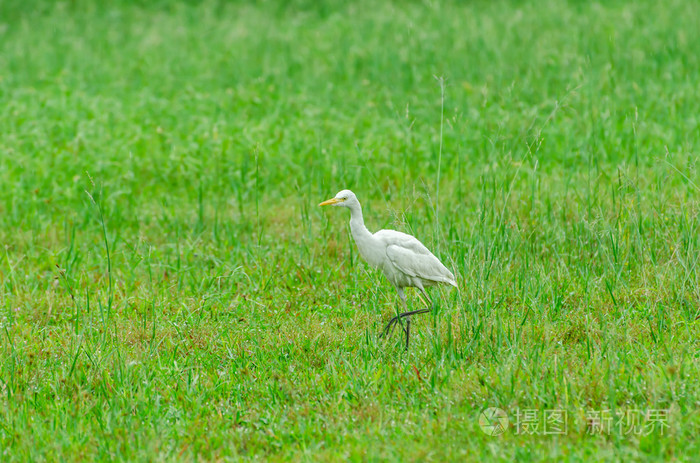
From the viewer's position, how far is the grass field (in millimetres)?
3865

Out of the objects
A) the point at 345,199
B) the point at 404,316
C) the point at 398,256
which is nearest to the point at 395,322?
the point at 404,316

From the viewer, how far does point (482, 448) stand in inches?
142

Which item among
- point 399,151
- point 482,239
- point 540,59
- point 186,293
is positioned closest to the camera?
point 482,239

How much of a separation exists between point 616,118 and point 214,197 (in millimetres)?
4097

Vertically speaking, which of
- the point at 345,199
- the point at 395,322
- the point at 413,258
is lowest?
the point at 395,322

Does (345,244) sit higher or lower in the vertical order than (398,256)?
lower

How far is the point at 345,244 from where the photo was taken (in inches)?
249

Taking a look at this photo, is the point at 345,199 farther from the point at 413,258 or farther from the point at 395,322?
the point at 395,322

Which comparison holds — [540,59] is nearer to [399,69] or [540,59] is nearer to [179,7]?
[399,69]

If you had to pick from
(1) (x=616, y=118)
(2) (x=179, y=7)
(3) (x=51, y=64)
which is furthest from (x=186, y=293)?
(2) (x=179, y=7)

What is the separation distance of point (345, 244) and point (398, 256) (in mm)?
1655

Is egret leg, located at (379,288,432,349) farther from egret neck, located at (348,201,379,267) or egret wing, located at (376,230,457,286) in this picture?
egret neck, located at (348,201,379,267)

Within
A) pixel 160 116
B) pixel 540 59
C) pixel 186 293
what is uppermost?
pixel 540 59

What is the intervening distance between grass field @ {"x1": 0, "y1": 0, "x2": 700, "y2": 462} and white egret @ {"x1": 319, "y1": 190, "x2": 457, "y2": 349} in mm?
136
